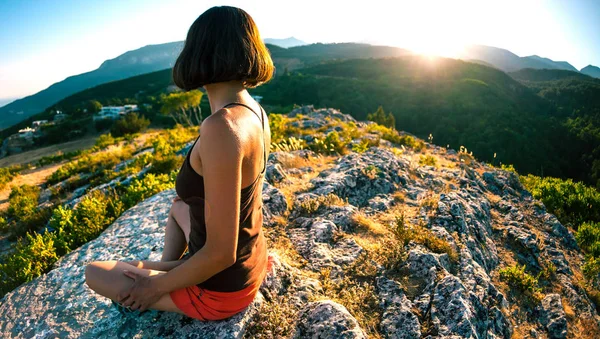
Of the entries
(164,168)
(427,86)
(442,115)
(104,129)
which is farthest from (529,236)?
(427,86)

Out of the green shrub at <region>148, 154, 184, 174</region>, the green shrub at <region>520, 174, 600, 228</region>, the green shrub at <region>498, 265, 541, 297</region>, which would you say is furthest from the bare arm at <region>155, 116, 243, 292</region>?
the green shrub at <region>520, 174, 600, 228</region>

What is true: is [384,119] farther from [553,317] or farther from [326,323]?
[326,323]

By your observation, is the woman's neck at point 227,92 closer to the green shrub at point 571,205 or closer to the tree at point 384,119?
the green shrub at point 571,205

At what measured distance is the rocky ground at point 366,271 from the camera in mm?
2486

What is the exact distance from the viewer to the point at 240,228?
1920 millimetres

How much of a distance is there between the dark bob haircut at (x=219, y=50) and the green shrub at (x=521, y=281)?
4.53m

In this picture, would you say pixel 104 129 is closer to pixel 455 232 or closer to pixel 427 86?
pixel 455 232

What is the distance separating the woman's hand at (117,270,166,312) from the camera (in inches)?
76.2

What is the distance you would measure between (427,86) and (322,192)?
81.7m

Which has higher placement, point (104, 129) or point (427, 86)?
point (427, 86)

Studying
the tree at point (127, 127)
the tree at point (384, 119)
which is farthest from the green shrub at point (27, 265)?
the tree at point (127, 127)

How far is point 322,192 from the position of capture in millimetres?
5262

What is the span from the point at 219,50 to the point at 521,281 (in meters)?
4.78

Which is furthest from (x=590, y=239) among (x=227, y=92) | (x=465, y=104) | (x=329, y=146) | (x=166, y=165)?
(x=465, y=104)
